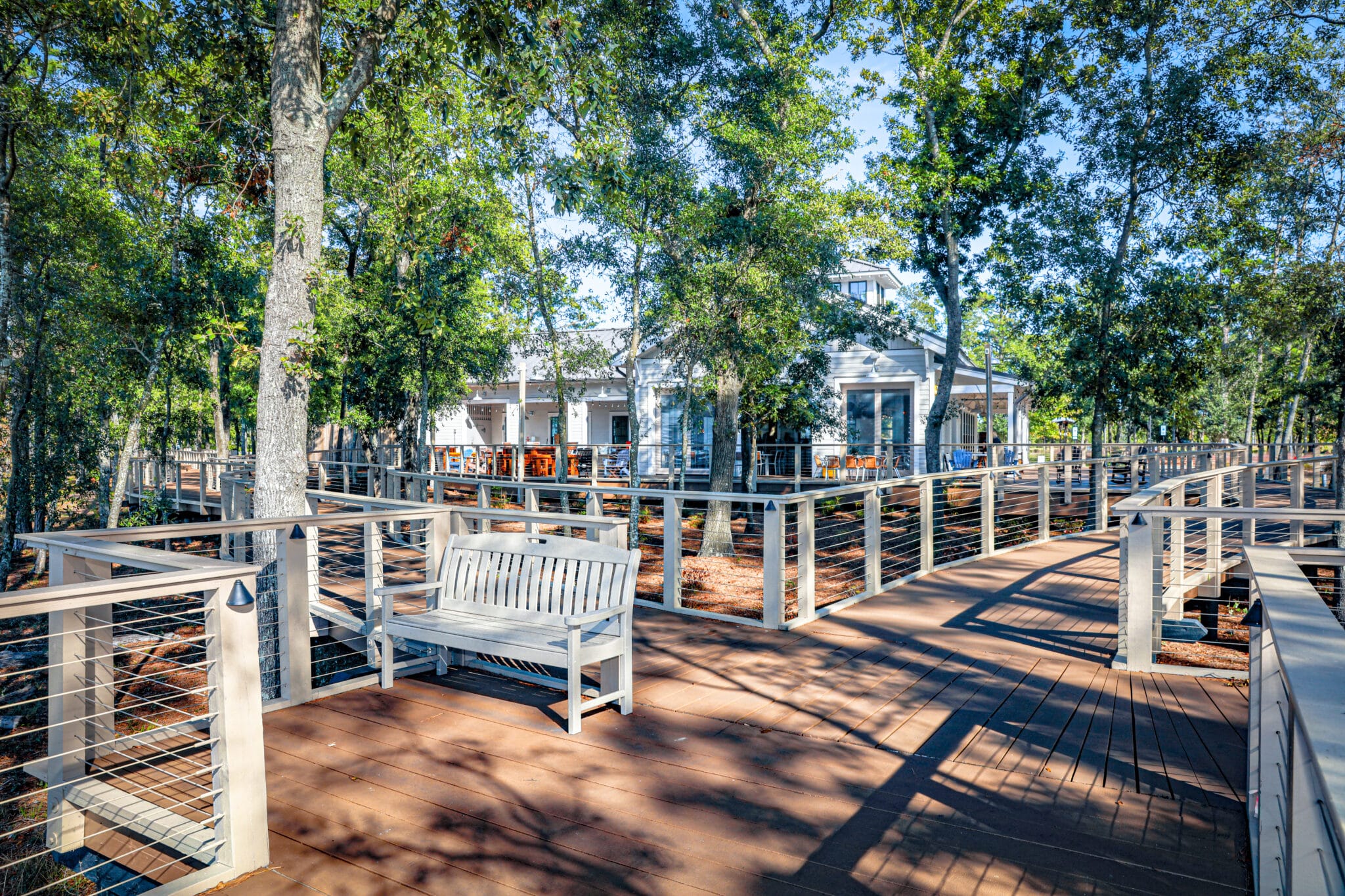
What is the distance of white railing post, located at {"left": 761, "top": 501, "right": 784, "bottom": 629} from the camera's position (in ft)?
20.5

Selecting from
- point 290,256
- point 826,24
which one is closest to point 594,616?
point 290,256

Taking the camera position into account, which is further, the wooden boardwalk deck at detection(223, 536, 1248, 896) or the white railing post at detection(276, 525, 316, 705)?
the white railing post at detection(276, 525, 316, 705)

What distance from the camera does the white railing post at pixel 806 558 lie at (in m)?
6.50

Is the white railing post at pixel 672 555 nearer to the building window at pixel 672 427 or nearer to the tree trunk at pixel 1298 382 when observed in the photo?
the building window at pixel 672 427

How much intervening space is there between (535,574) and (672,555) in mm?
2421

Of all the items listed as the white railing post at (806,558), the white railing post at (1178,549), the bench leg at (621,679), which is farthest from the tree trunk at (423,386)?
the white railing post at (1178,549)

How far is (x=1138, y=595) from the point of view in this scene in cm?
520

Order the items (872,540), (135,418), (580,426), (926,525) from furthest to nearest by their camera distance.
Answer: (580,426) < (135,418) < (926,525) < (872,540)

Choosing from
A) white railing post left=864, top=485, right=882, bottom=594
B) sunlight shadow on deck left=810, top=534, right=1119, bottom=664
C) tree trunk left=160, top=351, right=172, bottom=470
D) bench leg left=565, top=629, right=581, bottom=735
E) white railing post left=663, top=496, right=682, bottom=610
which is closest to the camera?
bench leg left=565, top=629, right=581, bottom=735

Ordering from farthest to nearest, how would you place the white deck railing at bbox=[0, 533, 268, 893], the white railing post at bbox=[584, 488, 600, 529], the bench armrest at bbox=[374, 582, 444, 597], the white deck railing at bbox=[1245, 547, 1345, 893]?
the white railing post at bbox=[584, 488, 600, 529] → the bench armrest at bbox=[374, 582, 444, 597] → the white deck railing at bbox=[0, 533, 268, 893] → the white deck railing at bbox=[1245, 547, 1345, 893]

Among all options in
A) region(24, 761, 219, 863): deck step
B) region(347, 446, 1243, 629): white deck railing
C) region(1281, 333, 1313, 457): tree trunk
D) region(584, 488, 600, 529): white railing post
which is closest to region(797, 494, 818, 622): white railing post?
region(347, 446, 1243, 629): white deck railing

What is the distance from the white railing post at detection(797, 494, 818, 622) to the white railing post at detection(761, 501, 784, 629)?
251 mm

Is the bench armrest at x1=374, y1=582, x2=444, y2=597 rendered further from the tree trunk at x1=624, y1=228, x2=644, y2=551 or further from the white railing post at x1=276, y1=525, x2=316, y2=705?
the tree trunk at x1=624, y1=228, x2=644, y2=551

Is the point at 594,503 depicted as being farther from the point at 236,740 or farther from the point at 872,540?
the point at 236,740
